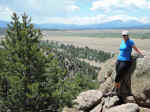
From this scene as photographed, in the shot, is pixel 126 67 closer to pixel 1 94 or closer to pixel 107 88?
pixel 107 88

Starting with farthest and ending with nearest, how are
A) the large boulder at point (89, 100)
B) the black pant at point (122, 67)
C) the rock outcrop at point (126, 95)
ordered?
1. the large boulder at point (89, 100)
2. the rock outcrop at point (126, 95)
3. the black pant at point (122, 67)

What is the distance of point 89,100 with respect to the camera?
1188cm

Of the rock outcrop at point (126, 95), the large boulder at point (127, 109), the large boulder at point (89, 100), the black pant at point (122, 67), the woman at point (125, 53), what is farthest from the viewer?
the large boulder at point (89, 100)

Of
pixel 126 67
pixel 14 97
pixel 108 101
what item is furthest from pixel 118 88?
pixel 14 97

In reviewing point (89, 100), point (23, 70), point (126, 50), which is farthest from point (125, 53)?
point (23, 70)

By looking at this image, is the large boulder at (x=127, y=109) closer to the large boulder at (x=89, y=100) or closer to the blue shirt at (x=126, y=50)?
the large boulder at (x=89, y=100)

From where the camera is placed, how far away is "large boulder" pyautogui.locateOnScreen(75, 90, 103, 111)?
11789 mm

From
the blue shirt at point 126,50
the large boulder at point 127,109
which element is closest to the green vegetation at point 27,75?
the large boulder at point 127,109

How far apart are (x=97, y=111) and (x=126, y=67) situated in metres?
2.99

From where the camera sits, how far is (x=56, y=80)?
1455 cm

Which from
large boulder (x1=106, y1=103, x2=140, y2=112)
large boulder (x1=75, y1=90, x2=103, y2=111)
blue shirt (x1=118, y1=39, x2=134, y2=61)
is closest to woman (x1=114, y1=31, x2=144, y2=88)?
blue shirt (x1=118, y1=39, x2=134, y2=61)

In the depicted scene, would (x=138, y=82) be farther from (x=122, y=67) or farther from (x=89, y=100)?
(x=89, y=100)

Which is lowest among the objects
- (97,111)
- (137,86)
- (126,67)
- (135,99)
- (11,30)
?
(97,111)

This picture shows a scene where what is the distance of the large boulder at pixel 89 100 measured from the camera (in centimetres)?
1179
